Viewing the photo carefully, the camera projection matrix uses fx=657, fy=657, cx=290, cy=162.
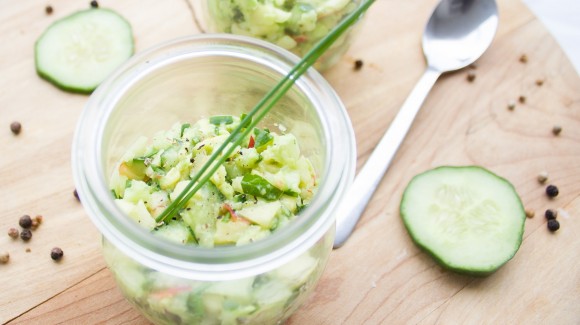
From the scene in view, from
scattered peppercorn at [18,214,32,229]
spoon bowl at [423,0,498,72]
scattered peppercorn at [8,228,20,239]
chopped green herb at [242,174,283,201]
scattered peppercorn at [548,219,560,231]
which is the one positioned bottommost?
scattered peppercorn at [8,228,20,239]

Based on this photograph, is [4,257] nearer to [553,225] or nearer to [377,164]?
[377,164]

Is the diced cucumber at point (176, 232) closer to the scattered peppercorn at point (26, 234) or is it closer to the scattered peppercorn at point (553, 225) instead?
the scattered peppercorn at point (26, 234)

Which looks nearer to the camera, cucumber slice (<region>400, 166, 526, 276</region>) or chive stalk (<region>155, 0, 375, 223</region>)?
chive stalk (<region>155, 0, 375, 223</region>)

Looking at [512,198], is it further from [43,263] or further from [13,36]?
[13,36]

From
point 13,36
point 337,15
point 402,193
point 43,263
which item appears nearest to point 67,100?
point 13,36

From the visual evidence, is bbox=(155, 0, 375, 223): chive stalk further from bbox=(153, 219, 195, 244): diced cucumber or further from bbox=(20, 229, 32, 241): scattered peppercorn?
bbox=(20, 229, 32, 241): scattered peppercorn

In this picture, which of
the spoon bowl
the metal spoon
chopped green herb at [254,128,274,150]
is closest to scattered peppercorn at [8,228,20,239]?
chopped green herb at [254,128,274,150]
